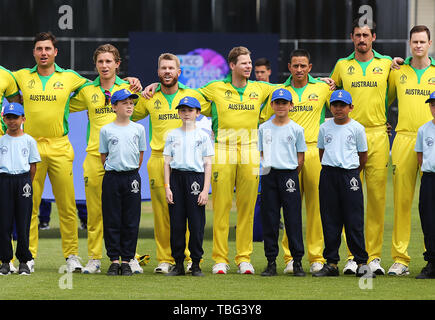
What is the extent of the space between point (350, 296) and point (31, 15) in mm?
15673

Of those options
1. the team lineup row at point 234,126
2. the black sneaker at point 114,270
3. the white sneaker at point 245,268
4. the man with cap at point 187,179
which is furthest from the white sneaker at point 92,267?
the white sneaker at point 245,268

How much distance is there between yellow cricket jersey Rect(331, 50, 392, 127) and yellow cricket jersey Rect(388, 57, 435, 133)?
0.14 metres

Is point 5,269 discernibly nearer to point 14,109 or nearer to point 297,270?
point 14,109

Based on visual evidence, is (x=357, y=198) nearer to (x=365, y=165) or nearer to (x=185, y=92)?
(x=365, y=165)

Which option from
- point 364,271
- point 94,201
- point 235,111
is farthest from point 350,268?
point 94,201

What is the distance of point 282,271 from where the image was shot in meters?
8.51

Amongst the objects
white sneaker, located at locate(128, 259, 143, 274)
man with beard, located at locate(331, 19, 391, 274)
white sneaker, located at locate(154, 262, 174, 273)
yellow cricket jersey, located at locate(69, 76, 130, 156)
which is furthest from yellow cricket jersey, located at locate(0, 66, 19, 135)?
man with beard, located at locate(331, 19, 391, 274)

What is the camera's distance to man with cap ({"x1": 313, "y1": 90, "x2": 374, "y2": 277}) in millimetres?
7980

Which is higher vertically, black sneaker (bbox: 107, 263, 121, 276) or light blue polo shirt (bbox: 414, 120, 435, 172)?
light blue polo shirt (bbox: 414, 120, 435, 172)

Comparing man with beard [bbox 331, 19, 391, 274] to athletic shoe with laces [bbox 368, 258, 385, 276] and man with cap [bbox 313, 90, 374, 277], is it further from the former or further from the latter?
man with cap [bbox 313, 90, 374, 277]

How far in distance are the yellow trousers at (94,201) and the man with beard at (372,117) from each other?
228 cm

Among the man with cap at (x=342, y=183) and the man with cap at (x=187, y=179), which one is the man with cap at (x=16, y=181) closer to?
the man with cap at (x=187, y=179)

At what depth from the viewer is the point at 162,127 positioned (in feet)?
27.7

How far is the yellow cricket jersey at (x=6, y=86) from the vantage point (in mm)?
8469
